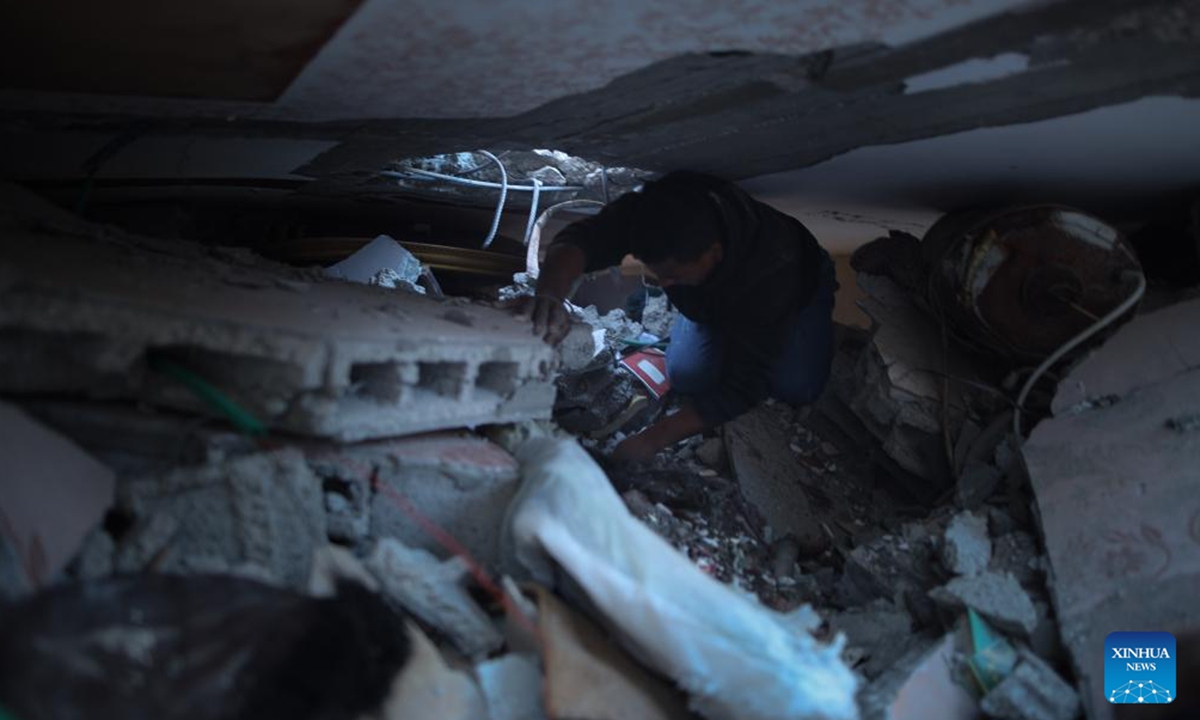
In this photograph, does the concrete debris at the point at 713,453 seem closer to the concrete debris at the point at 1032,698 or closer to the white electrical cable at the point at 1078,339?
the white electrical cable at the point at 1078,339

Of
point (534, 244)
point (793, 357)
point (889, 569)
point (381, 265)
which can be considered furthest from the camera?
point (534, 244)

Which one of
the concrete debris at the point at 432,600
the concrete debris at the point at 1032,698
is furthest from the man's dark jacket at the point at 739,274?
the concrete debris at the point at 432,600

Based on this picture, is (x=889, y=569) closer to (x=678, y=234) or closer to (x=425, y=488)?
(x=678, y=234)

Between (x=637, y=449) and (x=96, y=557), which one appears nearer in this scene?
(x=96, y=557)

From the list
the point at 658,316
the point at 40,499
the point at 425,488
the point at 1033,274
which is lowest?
the point at 658,316

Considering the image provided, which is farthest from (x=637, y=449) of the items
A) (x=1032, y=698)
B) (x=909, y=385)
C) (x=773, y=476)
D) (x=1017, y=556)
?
(x=1032, y=698)

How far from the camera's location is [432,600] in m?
1.38

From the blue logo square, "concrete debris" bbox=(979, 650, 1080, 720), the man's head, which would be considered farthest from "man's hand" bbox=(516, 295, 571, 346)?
the blue logo square

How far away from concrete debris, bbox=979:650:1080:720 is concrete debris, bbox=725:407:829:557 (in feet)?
3.51

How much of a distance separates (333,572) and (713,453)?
2104 mm

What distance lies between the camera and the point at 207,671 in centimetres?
96

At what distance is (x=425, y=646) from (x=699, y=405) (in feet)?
5.82

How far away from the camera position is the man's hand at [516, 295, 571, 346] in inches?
83.4

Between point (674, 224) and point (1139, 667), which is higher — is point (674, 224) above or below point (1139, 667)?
above
